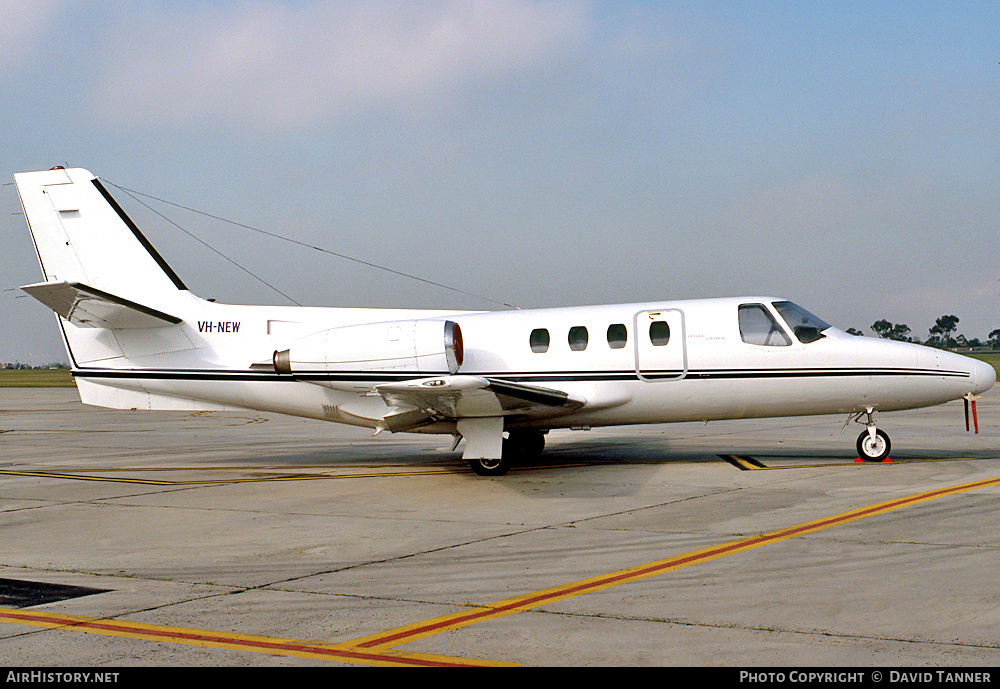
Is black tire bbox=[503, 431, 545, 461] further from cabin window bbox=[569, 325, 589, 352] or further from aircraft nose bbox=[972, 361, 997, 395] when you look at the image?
aircraft nose bbox=[972, 361, 997, 395]

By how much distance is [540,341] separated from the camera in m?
16.0

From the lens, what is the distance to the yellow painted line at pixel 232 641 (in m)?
5.66

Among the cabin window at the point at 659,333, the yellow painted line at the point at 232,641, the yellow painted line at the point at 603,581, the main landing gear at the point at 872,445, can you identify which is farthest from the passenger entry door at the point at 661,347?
the yellow painted line at the point at 232,641

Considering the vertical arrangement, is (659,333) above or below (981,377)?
above

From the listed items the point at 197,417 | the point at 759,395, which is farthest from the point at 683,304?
the point at 197,417

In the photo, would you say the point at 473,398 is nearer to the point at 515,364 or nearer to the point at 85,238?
the point at 515,364

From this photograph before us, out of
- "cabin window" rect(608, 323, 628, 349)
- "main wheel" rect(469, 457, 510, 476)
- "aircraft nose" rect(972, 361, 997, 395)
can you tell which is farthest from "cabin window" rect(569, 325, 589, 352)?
"aircraft nose" rect(972, 361, 997, 395)

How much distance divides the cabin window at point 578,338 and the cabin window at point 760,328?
269 cm

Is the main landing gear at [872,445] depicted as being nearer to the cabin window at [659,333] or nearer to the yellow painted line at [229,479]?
the cabin window at [659,333]

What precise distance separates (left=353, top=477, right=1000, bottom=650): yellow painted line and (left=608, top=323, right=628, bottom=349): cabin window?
5.55m

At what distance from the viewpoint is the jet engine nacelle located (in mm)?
15086

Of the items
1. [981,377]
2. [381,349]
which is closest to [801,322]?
[981,377]

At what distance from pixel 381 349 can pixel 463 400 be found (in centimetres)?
213
